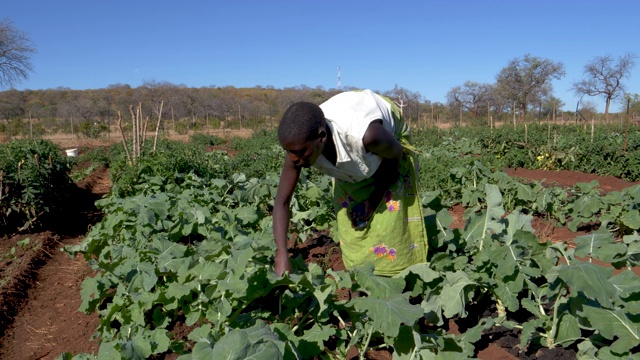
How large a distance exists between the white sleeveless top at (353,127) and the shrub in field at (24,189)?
5658mm

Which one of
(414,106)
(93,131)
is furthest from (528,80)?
(93,131)

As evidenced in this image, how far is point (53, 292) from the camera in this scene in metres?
4.86

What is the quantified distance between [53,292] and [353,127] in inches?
154

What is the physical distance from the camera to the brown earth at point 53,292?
11.4 feet

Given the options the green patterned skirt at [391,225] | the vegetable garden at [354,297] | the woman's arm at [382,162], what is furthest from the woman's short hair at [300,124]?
the green patterned skirt at [391,225]

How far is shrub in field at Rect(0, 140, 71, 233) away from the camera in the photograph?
21.9ft

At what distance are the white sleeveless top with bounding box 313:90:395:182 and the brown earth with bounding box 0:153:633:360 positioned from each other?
109cm

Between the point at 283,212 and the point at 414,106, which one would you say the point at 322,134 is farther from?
the point at 414,106

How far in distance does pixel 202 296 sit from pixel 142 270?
1.41 feet

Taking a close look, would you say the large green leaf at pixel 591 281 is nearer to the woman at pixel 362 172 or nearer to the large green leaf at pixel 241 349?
the woman at pixel 362 172

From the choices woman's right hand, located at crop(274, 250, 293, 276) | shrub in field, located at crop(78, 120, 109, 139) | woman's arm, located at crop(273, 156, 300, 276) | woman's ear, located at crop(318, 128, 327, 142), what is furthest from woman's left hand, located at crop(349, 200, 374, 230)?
shrub in field, located at crop(78, 120, 109, 139)

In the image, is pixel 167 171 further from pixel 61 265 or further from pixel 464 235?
pixel 464 235

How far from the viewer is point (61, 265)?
18.8 feet

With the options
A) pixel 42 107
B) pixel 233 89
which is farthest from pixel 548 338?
pixel 233 89
